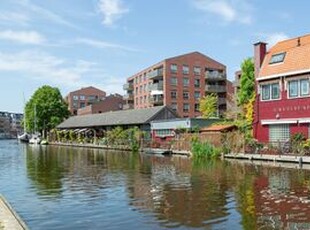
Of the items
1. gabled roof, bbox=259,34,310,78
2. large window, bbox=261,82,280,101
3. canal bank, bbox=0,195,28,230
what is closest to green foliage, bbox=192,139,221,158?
large window, bbox=261,82,280,101

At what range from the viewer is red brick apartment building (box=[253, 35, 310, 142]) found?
45.2 meters

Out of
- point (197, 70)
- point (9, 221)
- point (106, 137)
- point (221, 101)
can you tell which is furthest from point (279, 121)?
point (197, 70)

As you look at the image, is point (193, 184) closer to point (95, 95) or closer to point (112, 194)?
point (112, 194)

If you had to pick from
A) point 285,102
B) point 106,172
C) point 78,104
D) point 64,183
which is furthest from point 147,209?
point 78,104

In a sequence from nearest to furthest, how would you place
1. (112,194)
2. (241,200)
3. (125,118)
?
1. (241,200)
2. (112,194)
3. (125,118)

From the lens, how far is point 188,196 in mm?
22266

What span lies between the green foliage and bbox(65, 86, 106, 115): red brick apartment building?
414 ft

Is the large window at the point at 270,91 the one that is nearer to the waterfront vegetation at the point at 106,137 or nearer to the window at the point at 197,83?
the waterfront vegetation at the point at 106,137

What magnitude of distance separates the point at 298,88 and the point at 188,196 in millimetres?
26716

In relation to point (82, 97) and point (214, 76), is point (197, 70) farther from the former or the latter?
point (82, 97)

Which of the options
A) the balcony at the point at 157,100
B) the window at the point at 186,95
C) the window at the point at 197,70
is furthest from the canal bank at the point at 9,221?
the window at the point at 197,70

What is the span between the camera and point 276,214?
1759 cm

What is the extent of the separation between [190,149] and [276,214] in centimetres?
3735

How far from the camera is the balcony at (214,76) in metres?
117
